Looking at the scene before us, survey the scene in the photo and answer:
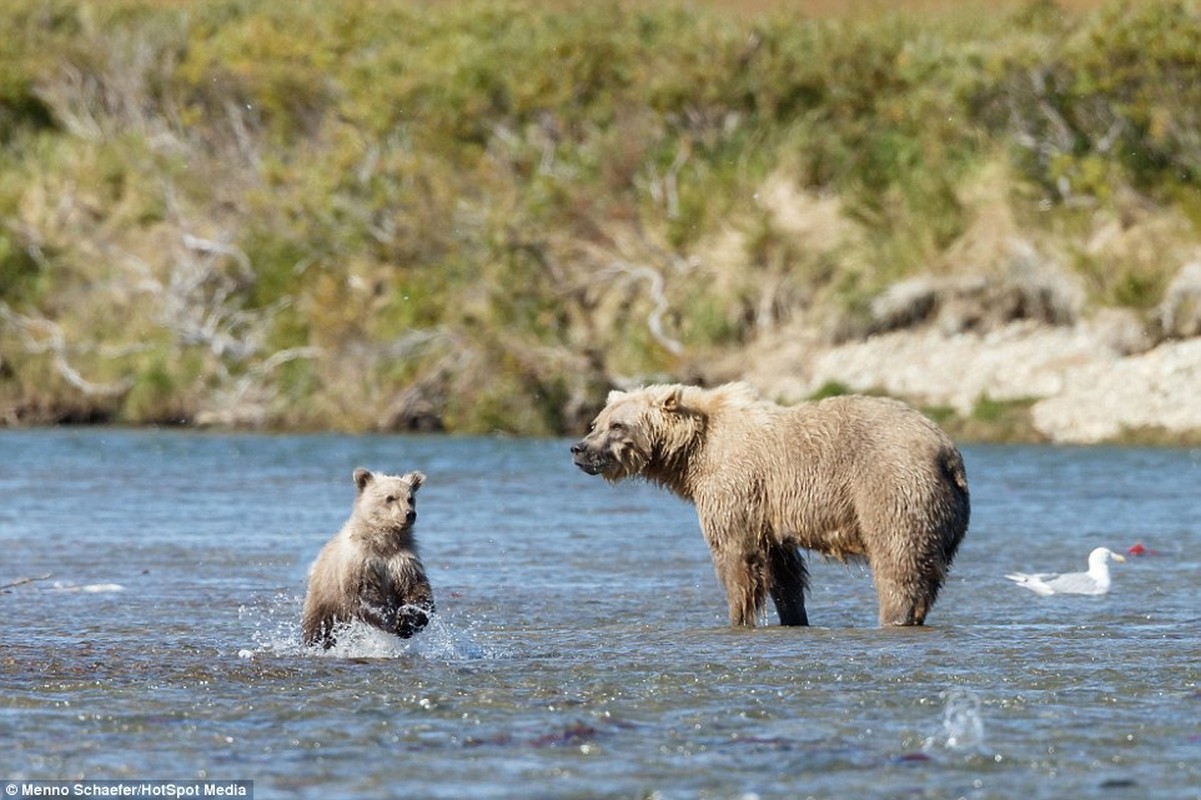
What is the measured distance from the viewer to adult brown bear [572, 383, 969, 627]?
35.4 ft

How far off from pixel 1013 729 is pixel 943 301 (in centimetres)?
2209

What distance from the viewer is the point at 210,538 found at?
1725 centimetres

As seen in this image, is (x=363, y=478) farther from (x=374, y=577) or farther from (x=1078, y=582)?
(x=1078, y=582)

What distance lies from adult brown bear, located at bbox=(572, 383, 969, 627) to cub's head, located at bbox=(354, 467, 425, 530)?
1341 mm

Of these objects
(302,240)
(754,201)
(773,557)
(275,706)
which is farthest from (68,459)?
(275,706)

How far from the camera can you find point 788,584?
11.4 meters

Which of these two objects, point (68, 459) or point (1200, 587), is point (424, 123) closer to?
point (68, 459)

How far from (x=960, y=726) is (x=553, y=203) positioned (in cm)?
2624

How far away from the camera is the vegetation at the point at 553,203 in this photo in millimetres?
30312

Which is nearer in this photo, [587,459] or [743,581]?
[743,581]

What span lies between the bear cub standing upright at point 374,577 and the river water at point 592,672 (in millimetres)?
139

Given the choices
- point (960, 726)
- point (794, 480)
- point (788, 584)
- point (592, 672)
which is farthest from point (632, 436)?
point (960, 726)

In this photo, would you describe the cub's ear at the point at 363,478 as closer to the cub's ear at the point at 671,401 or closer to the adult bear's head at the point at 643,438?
the adult bear's head at the point at 643,438

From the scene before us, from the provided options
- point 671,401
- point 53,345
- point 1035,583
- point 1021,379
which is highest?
point 671,401
